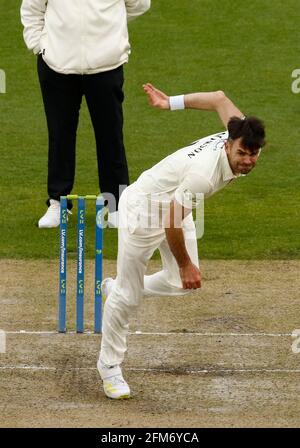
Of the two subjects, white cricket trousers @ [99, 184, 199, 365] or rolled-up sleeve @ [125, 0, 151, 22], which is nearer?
white cricket trousers @ [99, 184, 199, 365]

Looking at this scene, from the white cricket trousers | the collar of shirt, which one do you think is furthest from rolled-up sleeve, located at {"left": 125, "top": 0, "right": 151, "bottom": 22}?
the collar of shirt

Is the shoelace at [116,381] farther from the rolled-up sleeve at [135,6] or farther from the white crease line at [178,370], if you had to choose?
the rolled-up sleeve at [135,6]

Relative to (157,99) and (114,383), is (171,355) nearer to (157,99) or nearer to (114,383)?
(114,383)

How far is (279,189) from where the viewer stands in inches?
576

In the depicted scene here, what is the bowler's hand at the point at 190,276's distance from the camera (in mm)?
9000

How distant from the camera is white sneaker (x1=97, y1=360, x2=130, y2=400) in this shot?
9.09 m

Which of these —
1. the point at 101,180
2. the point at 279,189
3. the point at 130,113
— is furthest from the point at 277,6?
the point at 101,180

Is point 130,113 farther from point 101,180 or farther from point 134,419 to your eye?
point 134,419

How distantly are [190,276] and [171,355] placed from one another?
3.93ft

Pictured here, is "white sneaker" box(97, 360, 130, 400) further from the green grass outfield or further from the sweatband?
the green grass outfield

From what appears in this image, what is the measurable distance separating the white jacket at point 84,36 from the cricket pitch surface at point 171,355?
1796 millimetres

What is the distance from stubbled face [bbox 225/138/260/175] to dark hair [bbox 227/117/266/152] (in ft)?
0.11

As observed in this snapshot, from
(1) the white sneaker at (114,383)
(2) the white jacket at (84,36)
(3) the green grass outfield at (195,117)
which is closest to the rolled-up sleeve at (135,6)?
(2) the white jacket at (84,36)

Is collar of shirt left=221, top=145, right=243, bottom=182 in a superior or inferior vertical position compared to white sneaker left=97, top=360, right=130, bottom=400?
superior
